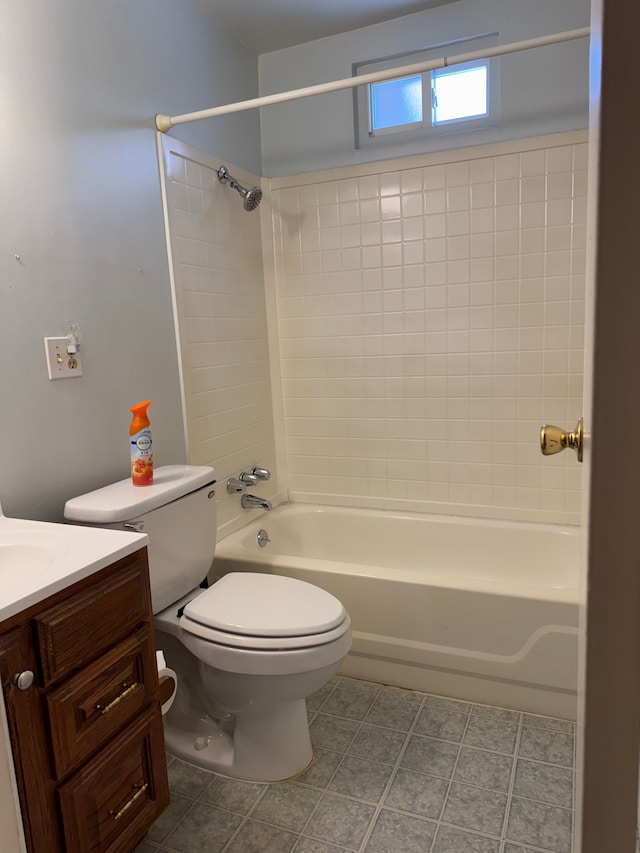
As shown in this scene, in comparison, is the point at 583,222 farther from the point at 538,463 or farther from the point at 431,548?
the point at 431,548

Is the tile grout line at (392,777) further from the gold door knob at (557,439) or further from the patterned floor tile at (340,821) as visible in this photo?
the gold door knob at (557,439)

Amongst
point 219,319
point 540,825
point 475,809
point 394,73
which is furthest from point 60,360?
point 540,825

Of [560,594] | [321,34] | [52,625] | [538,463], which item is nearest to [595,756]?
[52,625]

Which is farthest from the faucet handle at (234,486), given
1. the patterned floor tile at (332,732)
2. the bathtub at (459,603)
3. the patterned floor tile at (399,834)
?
the patterned floor tile at (399,834)

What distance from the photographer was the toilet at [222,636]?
4.91ft

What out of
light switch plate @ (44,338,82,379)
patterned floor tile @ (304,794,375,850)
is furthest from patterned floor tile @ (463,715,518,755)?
light switch plate @ (44,338,82,379)

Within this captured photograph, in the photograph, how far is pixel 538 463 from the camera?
2.37 m

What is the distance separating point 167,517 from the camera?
5.24ft

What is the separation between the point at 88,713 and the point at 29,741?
14cm

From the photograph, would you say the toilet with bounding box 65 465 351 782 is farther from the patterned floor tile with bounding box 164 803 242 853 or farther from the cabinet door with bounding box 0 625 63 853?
the cabinet door with bounding box 0 625 63 853

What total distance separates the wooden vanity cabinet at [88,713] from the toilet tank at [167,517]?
240 mm

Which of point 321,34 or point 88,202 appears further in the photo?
point 321,34

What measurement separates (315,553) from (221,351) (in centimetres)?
99

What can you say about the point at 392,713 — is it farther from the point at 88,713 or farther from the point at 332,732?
the point at 88,713
